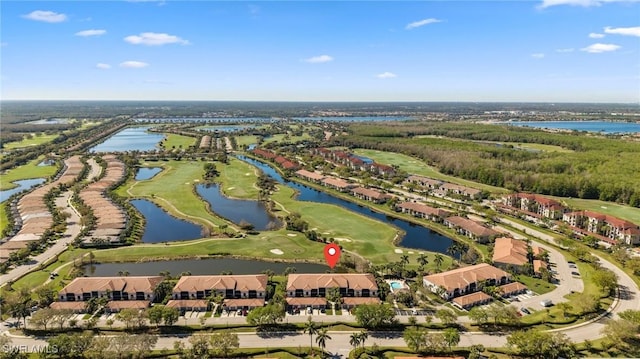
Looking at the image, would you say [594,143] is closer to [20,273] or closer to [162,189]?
[162,189]

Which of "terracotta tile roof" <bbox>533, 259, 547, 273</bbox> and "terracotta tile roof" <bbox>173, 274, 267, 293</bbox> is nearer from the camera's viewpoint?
"terracotta tile roof" <bbox>173, 274, 267, 293</bbox>

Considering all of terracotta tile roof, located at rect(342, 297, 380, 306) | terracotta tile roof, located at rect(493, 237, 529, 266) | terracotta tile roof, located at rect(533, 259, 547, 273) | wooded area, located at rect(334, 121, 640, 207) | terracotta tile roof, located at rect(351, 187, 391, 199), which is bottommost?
terracotta tile roof, located at rect(342, 297, 380, 306)

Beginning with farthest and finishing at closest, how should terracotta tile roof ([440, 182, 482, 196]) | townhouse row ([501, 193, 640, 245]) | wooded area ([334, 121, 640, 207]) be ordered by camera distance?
terracotta tile roof ([440, 182, 482, 196]) → wooded area ([334, 121, 640, 207]) → townhouse row ([501, 193, 640, 245])

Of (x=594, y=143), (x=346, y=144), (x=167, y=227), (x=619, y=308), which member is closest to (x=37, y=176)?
(x=167, y=227)

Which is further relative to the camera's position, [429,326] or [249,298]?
[249,298]

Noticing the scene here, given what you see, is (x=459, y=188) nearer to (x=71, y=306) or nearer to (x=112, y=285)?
(x=112, y=285)

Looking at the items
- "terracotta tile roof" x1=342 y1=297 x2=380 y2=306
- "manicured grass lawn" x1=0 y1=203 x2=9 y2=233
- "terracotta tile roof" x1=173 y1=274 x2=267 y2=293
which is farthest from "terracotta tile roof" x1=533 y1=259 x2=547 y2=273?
"manicured grass lawn" x1=0 y1=203 x2=9 y2=233

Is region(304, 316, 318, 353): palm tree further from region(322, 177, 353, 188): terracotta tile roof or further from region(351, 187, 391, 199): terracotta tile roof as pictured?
region(322, 177, 353, 188): terracotta tile roof

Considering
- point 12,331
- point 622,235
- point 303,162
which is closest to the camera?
point 12,331
